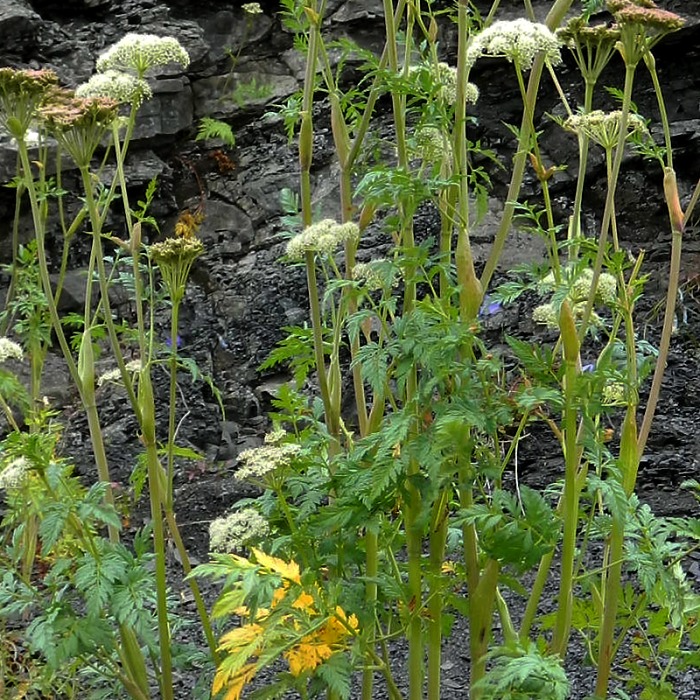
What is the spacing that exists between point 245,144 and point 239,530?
4.91m

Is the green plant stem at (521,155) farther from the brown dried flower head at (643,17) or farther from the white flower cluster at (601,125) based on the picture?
the brown dried flower head at (643,17)

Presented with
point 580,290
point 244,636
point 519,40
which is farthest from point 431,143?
point 244,636

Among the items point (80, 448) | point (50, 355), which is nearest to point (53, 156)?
point (50, 355)

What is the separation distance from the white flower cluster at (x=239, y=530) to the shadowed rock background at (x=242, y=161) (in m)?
2.94

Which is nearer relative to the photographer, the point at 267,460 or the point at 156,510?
the point at 267,460

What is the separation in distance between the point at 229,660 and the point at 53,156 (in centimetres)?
519

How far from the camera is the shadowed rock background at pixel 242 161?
5.88 metres

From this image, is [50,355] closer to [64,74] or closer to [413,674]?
[64,74]

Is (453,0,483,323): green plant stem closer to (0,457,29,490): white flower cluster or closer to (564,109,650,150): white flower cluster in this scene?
(564,109,650,150): white flower cluster

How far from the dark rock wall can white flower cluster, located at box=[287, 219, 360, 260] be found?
317cm

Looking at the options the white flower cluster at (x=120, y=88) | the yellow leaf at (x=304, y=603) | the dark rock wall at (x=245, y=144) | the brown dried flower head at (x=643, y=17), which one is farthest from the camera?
the dark rock wall at (x=245, y=144)

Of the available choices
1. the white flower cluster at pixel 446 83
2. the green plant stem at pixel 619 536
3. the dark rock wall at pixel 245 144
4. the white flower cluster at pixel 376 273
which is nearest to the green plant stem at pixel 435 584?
the green plant stem at pixel 619 536

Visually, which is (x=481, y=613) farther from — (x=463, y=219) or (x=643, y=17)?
(x=643, y=17)

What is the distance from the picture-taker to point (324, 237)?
2.40 meters
